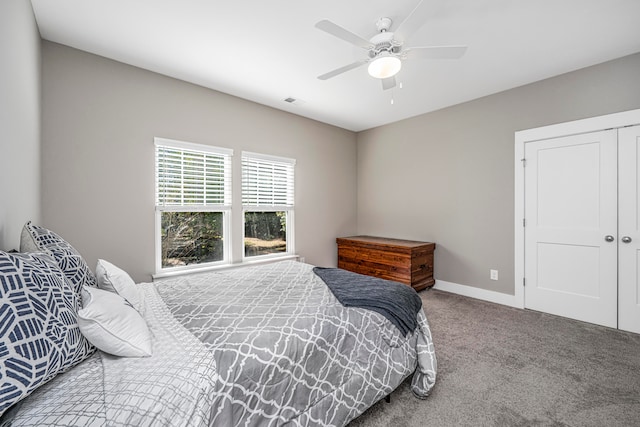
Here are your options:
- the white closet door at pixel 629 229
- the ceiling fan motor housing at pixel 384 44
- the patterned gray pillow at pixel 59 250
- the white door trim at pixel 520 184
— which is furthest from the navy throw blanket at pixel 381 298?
the white closet door at pixel 629 229

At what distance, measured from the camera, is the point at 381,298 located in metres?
1.88

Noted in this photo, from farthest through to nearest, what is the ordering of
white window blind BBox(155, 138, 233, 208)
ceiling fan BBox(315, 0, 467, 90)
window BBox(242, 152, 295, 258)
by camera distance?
window BBox(242, 152, 295, 258) → white window blind BBox(155, 138, 233, 208) → ceiling fan BBox(315, 0, 467, 90)

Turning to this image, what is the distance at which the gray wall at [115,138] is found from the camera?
255cm

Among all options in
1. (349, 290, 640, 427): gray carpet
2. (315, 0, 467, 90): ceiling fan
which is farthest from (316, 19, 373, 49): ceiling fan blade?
(349, 290, 640, 427): gray carpet

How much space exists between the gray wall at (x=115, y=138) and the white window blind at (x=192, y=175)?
102 mm

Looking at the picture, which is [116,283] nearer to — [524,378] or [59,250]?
[59,250]

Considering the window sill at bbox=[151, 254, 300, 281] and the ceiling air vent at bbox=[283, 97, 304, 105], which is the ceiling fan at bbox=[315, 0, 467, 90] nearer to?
the ceiling air vent at bbox=[283, 97, 304, 105]

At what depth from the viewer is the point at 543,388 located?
1.93 meters

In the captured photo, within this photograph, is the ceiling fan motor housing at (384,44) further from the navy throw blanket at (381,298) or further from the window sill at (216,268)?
the window sill at (216,268)

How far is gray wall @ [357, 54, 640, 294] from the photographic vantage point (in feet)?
9.87

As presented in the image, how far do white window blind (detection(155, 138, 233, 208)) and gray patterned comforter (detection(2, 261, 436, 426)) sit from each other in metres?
1.37

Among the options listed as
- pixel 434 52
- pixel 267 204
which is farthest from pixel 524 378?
pixel 267 204

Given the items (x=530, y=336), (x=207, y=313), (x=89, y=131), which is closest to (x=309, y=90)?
(x=89, y=131)

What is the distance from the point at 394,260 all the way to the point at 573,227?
6.57 ft
